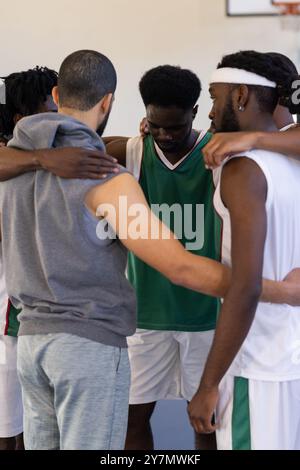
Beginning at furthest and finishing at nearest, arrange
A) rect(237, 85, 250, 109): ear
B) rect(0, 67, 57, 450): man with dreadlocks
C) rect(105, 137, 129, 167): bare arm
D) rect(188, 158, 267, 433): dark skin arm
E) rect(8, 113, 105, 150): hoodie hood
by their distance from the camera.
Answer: rect(105, 137, 129, 167): bare arm < rect(0, 67, 57, 450): man with dreadlocks < rect(237, 85, 250, 109): ear < rect(8, 113, 105, 150): hoodie hood < rect(188, 158, 267, 433): dark skin arm

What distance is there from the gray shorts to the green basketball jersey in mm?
657

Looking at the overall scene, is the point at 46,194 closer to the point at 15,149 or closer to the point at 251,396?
the point at 15,149

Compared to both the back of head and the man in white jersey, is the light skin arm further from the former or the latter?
the back of head

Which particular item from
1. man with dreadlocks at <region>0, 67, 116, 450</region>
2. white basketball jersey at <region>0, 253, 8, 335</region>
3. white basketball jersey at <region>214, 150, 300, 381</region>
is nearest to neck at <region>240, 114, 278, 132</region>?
white basketball jersey at <region>214, 150, 300, 381</region>

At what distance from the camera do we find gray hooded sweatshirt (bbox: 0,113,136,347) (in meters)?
1.62

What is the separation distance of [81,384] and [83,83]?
74 centimetres

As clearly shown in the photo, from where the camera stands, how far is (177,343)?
2398 mm

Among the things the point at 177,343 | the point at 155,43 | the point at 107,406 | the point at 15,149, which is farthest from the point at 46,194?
the point at 155,43

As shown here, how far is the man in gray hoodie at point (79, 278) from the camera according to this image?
162cm

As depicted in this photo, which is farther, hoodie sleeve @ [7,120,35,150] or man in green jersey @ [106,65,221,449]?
man in green jersey @ [106,65,221,449]

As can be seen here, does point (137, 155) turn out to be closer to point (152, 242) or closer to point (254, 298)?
point (152, 242)

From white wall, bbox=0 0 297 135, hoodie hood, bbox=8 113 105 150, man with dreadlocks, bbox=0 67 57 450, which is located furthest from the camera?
white wall, bbox=0 0 297 135

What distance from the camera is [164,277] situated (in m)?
2.35

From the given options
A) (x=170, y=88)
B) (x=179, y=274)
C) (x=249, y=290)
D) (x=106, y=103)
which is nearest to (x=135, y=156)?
(x=170, y=88)
